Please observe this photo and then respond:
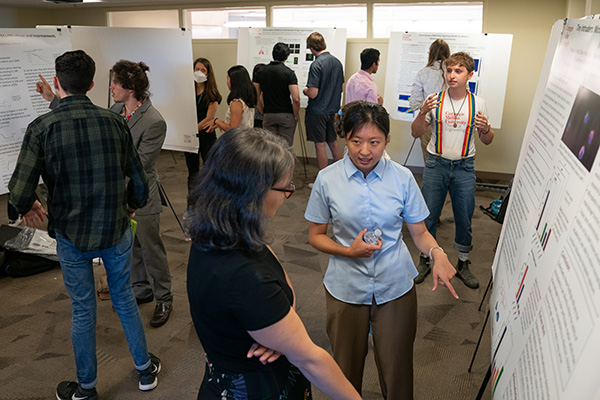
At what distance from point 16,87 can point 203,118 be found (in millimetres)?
1682

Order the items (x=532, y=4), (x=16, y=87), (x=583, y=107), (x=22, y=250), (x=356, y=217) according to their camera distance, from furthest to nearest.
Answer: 1. (x=532, y=4)
2. (x=22, y=250)
3. (x=16, y=87)
4. (x=356, y=217)
5. (x=583, y=107)

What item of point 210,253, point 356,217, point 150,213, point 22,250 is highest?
point 210,253

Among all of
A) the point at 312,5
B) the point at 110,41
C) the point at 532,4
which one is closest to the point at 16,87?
the point at 110,41

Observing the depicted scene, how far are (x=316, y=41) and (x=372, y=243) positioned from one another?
12.9 feet

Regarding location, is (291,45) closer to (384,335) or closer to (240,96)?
(240,96)

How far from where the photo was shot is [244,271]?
1033mm

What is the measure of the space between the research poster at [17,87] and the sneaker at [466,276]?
3097 mm

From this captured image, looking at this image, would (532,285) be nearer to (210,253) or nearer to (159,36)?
(210,253)

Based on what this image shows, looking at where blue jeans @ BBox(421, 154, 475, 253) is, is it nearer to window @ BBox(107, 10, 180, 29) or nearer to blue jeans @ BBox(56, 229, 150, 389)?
blue jeans @ BBox(56, 229, 150, 389)

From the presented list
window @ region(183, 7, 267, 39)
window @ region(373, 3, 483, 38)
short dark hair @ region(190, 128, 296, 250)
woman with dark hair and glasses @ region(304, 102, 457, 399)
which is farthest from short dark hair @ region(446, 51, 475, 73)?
window @ region(183, 7, 267, 39)

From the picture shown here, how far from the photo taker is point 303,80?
629 centimetres

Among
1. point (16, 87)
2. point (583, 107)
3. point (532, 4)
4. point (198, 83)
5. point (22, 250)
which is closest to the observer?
point (583, 107)

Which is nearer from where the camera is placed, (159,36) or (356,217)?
(356,217)

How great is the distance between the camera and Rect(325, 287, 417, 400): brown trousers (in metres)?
1.75
